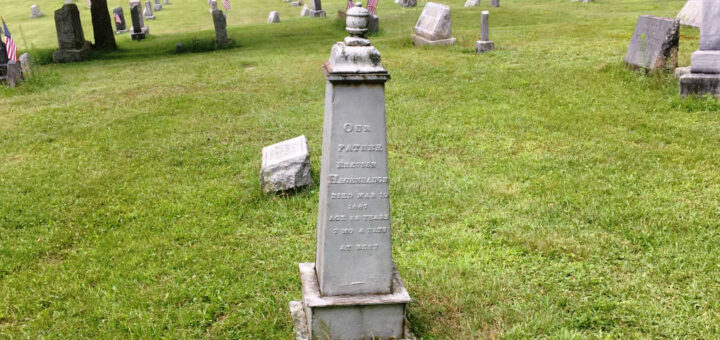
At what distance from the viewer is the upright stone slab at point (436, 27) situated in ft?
54.8

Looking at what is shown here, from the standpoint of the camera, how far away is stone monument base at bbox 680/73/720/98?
9523 mm

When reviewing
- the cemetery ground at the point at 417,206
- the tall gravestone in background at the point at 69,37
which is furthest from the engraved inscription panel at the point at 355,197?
the tall gravestone in background at the point at 69,37

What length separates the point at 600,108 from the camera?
32.0ft

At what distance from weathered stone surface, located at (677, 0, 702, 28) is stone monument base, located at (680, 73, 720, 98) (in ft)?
26.3

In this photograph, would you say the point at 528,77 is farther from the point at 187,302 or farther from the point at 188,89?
the point at 187,302

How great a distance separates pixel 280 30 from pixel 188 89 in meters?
10.5

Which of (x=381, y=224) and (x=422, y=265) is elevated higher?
(x=381, y=224)

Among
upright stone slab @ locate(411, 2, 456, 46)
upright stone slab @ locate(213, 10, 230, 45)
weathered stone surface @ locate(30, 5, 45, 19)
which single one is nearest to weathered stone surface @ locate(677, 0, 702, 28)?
upright stone slab @ locate(411, 2, 456, 46)

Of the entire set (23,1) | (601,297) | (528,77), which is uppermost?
(23,1)

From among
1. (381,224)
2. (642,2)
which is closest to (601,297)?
(381,224)

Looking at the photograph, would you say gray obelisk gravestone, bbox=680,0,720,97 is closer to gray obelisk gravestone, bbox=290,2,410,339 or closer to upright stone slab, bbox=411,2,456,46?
gray obelisk gravestone, bbox=290,2,410,339

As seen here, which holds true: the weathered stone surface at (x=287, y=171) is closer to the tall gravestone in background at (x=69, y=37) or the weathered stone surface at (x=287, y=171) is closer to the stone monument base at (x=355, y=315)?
the stone monument base at (x=355, y=315)

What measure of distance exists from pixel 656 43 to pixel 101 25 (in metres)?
16.5

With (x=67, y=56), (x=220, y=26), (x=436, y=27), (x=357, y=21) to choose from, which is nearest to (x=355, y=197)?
(x=357, y=21)
